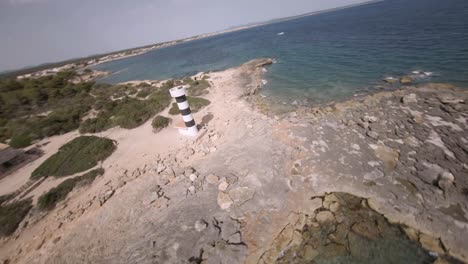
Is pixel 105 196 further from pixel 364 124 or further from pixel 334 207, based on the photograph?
pixel 364 124

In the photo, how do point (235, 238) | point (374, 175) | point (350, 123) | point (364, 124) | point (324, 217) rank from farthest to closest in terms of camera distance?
point (350, 123) < point (364, 124) < point (374, 175) < point (324, 217) < point (235, 238)

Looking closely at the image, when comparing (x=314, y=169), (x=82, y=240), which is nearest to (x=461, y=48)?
(x=314, y=169)

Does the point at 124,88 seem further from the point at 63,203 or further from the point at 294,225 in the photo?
the point at 294,225

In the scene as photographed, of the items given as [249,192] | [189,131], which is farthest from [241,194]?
[189,131]

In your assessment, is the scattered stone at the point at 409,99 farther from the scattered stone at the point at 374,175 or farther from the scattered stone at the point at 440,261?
the scattered stone at the point at 440,261

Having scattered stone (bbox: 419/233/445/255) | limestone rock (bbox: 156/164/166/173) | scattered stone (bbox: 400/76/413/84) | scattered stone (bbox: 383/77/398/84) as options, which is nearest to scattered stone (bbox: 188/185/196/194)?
limestone rock (bbox: 156/164/166/173)

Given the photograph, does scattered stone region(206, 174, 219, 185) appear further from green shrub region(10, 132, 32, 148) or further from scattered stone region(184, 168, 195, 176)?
green shrub region(10, 132, 32, 148)

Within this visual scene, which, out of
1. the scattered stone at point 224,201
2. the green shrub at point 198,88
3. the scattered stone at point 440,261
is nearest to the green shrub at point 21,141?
the green shrub at point 198,88
